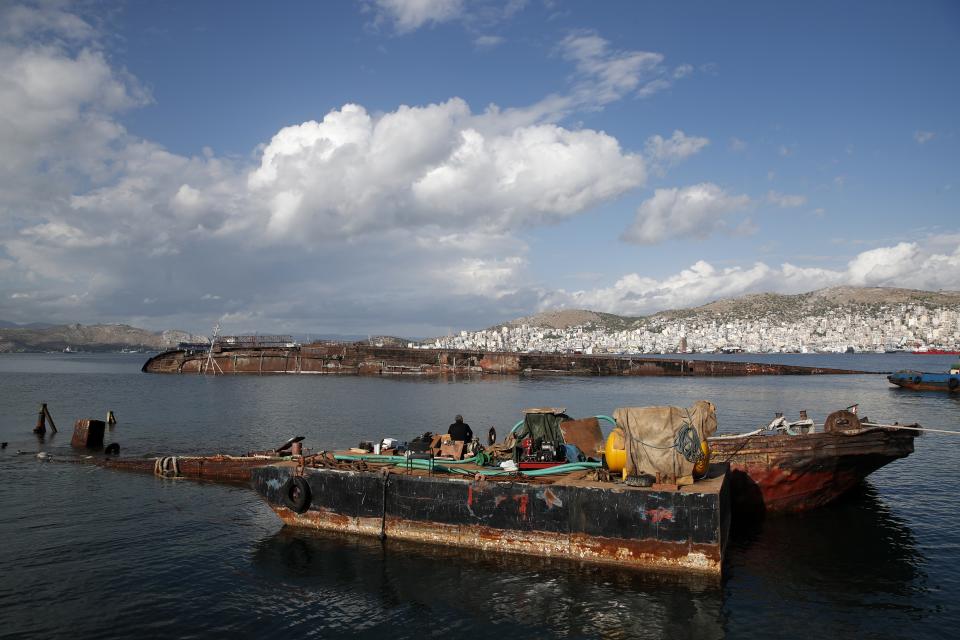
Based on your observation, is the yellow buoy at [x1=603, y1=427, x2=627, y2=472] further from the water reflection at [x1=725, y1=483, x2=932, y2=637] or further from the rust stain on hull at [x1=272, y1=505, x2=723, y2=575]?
the water reflection at [x1=725, y1=483, x2=932, y2=637]

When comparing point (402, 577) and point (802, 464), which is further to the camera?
point (802, 464)

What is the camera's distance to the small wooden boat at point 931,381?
58000 mm

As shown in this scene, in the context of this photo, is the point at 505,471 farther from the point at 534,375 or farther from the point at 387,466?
the point at 534,375

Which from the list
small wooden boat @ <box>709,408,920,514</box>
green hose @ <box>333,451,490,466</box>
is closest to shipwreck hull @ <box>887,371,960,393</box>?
small wooden boat @ <box>709,408,920,514</box>

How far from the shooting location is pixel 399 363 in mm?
89750

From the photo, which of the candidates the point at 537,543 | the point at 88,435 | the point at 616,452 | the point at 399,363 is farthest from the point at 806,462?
the point at 399,363

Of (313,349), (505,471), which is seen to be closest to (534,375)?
(313,349)

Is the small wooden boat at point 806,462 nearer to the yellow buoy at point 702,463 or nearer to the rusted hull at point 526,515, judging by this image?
the yellow buoy at point 702,463

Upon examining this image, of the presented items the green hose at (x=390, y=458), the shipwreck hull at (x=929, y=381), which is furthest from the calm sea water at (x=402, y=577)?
the shipwreck hull at (x=929, y=381)

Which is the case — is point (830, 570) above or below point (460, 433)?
below

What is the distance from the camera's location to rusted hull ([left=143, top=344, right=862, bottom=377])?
284ft

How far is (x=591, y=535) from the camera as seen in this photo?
474 inches

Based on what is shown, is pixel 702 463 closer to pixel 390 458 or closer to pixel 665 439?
pixel 665 439

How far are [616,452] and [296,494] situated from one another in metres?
8.34
